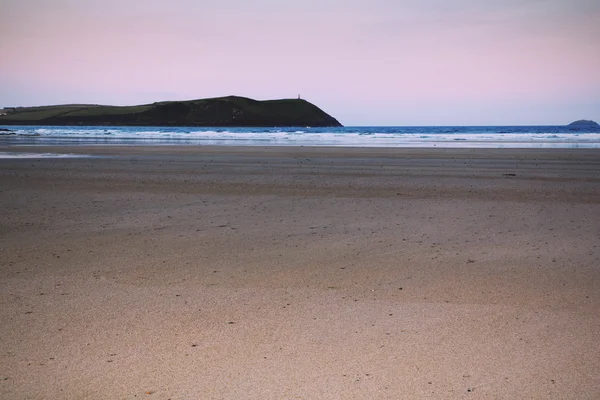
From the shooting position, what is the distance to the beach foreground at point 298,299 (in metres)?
3.03

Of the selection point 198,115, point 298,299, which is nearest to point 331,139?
point 298,299

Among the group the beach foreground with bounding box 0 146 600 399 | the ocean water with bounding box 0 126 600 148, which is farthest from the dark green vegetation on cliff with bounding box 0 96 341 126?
the beach foreground with bounding box 0 146 600 399

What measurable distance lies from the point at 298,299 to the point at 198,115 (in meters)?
161

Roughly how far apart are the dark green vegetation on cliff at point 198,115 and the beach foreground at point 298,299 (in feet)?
491

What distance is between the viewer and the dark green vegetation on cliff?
15525cm

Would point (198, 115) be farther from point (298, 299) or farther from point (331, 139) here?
point (298, 299)

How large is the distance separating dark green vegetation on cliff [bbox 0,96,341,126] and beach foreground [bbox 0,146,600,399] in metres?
150

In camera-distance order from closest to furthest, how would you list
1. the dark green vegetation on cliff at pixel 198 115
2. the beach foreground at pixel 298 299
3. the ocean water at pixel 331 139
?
the beach foreground at pixel 298 299
the ocean water at pixel 331 139
the dark green vegetation on cliff at pixel 198 115

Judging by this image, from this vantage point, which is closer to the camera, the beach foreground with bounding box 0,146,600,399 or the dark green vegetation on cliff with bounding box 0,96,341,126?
the beach foreground with bounding box 0,146,600,399

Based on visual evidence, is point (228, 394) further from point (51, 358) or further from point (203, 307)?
point (203, 307)

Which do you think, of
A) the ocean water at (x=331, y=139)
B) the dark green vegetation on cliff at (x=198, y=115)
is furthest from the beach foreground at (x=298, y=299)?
the dark green vegetation on cliff at (x=198, y=115)

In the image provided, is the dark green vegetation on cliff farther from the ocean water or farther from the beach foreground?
the beach foreground

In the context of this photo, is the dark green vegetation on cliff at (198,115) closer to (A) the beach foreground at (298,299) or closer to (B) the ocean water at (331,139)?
(B) the ocean water at (331,139)

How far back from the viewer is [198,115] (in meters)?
161
